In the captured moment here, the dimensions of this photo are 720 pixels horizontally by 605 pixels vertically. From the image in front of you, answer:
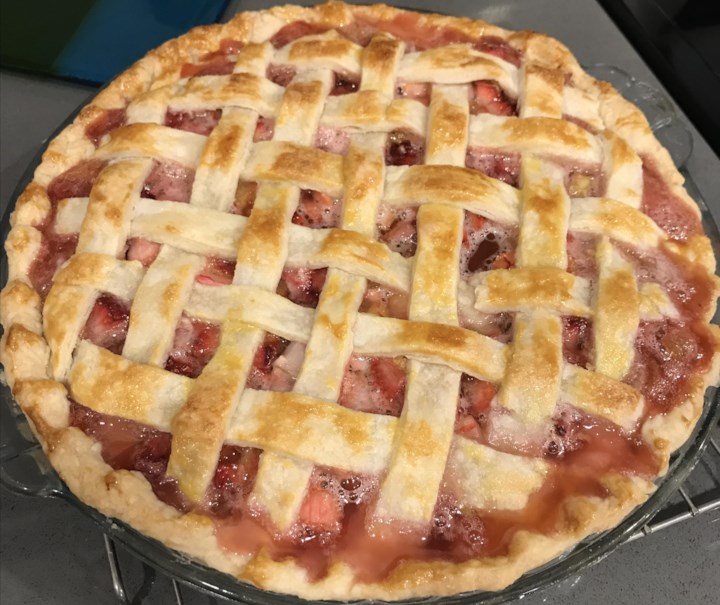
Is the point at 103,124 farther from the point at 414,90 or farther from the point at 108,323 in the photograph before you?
the point at 414,90

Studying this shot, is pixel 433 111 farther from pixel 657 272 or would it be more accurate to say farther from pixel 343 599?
pixel 343 599

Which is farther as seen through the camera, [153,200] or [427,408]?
[153,200]

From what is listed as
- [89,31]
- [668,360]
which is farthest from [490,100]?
[89,31]

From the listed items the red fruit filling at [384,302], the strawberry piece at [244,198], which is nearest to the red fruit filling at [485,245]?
the red fruit filling at [384,302]

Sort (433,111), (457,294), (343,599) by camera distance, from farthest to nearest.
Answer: (433,111)
(457,294)
(343,599)

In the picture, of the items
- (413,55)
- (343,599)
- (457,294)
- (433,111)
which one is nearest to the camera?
(343,599)

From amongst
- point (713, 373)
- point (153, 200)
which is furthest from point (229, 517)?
point (713, 373)

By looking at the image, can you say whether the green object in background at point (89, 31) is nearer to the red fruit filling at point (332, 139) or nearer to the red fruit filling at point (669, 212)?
the red fruit filling at point (332, 139)
